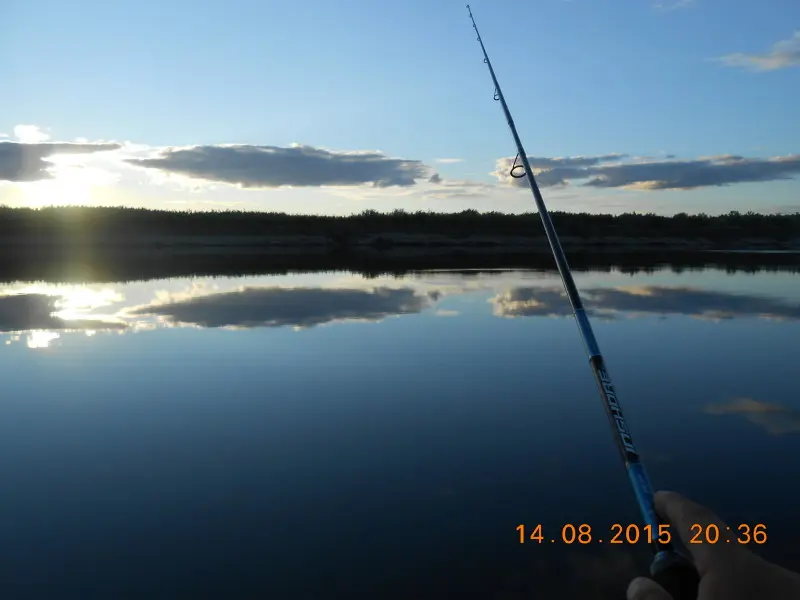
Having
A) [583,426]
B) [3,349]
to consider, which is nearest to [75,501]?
[583,426]

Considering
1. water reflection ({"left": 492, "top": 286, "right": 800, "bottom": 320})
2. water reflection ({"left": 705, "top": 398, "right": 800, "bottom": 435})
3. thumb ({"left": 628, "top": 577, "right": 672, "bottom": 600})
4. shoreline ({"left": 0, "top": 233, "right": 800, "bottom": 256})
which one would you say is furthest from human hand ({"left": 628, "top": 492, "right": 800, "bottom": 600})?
shoreline ({"left": 0, "top": 233, "right": 800, "bottom": 256})

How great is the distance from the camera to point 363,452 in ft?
17.1

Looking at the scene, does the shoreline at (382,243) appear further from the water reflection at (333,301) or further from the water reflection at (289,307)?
the water reflection at (289,307)

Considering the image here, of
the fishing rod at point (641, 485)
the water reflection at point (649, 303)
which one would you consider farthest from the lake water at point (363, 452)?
the water reflection at point (649, 303)

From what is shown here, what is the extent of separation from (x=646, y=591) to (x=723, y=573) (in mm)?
158

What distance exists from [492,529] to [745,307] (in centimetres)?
1230

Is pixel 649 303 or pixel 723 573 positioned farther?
pixel 649 303

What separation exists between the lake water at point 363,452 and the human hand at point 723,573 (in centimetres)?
215

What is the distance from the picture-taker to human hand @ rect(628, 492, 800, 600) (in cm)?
119

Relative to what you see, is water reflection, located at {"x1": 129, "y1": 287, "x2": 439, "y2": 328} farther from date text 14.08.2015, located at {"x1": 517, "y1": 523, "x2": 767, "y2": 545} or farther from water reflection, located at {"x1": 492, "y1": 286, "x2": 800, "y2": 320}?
date text 14.08.2015, located at {"x1": 517, "y1": 523, "x2": 767, "y2": 545}

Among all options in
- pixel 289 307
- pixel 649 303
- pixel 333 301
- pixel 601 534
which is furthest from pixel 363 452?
pixel 649 303

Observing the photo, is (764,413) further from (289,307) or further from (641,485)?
(289,307)

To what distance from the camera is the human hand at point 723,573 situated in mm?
1187

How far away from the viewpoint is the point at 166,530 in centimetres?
391
